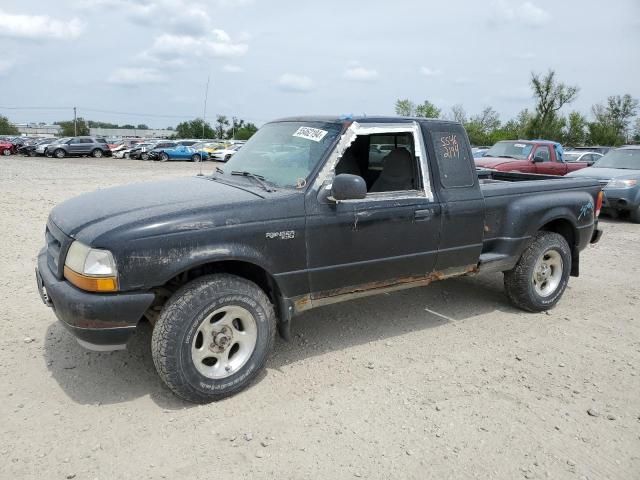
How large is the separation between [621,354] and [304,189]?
3066 millimetres

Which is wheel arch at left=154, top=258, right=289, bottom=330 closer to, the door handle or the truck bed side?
the door handle

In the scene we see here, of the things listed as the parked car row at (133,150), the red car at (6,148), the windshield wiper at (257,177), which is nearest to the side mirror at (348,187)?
the windshield wiper at (257,177)

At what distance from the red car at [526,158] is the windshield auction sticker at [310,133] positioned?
32.8ft

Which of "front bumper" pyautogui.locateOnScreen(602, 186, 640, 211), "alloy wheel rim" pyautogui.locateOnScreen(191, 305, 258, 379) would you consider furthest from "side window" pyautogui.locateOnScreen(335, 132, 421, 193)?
"front bumper" pyautogui.locateOnScreen(602, 186, 640, 211)

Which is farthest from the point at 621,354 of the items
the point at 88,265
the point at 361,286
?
the point at 88,265

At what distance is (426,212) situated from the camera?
14.4 ft

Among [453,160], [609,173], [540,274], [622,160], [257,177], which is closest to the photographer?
[257,177]

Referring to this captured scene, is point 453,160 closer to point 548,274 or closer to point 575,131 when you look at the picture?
point 548,274

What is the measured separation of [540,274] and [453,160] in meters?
1.73

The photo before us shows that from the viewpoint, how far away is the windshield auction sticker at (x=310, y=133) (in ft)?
13.7

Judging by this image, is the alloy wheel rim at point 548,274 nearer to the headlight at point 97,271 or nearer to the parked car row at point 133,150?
the headlight at point 97,271

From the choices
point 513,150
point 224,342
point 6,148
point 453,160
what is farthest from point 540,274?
point 6,148

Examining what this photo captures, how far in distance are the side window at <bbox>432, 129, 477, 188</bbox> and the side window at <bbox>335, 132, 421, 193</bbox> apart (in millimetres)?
233

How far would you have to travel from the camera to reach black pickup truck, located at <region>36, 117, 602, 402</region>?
3.31m
